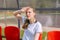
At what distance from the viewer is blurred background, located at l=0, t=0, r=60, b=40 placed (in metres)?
5.08

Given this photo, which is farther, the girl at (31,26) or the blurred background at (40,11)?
the blurred background at (40,11)

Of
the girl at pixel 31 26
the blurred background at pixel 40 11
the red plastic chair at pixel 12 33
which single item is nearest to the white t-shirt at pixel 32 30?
the girl at pixel 31 26

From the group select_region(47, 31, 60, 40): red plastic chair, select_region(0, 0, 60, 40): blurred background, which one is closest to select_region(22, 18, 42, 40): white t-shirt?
select_region(47, 31, 60, 40): red plastic chair

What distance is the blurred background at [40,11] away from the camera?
16.7 ft

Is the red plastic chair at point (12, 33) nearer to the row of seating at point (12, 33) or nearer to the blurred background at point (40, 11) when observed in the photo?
the row of seating at point (12, 33)

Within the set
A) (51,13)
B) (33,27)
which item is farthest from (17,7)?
(33,27)

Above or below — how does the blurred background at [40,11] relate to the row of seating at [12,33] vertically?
above

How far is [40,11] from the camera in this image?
202 inches

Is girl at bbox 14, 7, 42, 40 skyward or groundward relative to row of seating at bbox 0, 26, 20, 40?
skyward

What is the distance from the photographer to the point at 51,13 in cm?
512

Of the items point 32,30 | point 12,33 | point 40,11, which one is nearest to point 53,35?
point 32,30

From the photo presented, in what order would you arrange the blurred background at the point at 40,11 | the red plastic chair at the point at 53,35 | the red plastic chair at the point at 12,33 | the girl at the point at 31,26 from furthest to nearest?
the blurred background at the point at 40,11 < the red plastic chair at the point at 12,33 < the red plastic chair at the point at 53,35 < the girl at the point at 31,26

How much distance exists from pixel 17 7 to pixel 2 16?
25.3 inches

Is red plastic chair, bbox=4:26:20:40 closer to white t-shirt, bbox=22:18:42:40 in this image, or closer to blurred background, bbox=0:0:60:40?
white t-shirt, bbox=22:18:42:40
